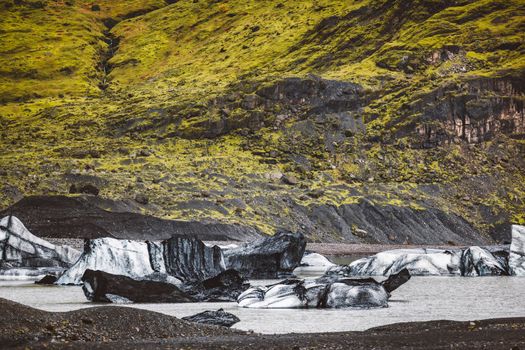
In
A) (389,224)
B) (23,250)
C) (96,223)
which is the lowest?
(23,250)

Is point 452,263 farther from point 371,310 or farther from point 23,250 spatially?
point 23,250

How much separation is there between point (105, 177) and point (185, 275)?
7677 centimetres

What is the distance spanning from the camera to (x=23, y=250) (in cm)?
4728

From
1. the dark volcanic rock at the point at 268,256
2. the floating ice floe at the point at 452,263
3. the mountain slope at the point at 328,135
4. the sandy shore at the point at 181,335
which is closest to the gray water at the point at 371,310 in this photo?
the sandy shore at the point at 181,335

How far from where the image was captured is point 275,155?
147m

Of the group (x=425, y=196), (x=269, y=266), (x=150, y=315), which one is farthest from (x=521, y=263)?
(x=425, y=196)

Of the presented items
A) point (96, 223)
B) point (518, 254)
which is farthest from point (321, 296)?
point (96, 223)

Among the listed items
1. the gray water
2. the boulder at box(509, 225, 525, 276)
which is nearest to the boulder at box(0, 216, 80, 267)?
the gray water

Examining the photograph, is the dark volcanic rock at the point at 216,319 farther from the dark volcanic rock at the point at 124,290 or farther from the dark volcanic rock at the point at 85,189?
the dark volcanic rock at the point at 85,189

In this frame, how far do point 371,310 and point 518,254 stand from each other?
74.2 ft

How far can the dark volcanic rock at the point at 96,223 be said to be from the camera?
88188 mm

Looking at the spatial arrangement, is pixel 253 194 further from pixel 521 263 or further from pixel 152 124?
pixel 521 263

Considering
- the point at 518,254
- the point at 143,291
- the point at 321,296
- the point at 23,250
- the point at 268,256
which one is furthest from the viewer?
the point at 268,256

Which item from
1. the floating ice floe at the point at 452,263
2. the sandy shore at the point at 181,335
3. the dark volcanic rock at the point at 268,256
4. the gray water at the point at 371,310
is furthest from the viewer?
the floating ice floe at the point at 452,263
